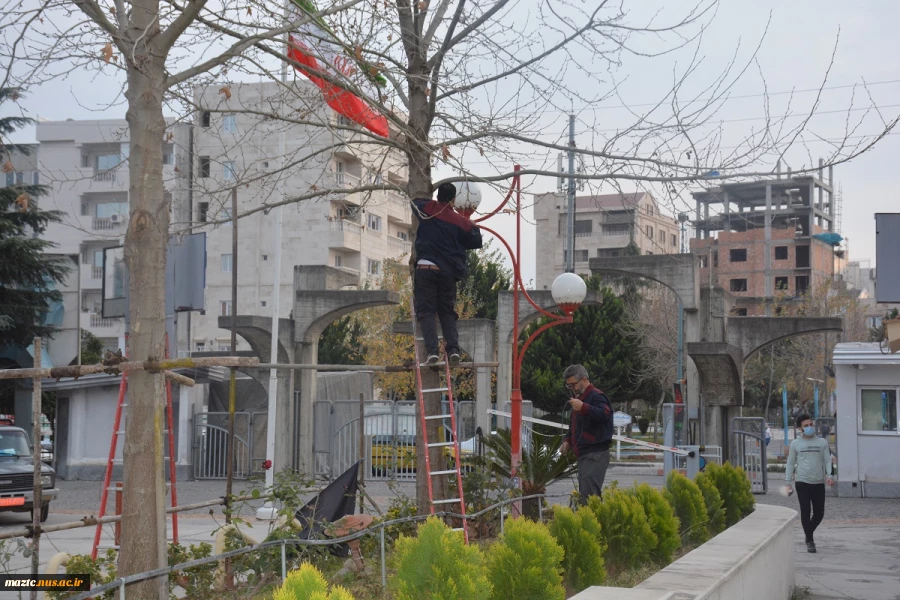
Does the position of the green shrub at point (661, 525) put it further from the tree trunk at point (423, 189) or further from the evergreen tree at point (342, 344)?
the evergreen tree at point (342, 344)

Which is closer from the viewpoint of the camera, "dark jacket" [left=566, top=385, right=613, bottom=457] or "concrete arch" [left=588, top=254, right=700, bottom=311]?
"dark jacket" [left=566, top=385, right=613, bottom=457]

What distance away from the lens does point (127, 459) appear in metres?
7.62

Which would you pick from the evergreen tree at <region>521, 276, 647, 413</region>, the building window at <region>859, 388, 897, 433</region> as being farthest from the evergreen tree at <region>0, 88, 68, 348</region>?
the building window at <region>859, 388, 897, 433</region>

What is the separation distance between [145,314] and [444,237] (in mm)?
3392

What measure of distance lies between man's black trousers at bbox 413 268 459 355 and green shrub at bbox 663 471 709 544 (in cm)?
281

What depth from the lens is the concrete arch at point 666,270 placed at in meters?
Result: 26.5

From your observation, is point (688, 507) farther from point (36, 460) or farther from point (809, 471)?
point (36, 460)

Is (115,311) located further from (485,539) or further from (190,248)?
(485,539)

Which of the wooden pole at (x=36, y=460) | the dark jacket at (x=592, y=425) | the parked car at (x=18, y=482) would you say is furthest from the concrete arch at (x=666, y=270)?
the wooden pole at (x=36, y=460)

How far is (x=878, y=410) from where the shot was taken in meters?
26.2

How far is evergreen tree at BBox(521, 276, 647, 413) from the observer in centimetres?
4834

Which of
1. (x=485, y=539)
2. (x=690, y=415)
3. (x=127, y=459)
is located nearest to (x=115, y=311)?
(x=690, y=415)

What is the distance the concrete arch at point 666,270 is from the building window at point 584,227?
285 ft

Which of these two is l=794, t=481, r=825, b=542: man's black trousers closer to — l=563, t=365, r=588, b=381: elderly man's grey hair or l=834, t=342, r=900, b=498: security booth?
l=563, t=365, r=588, b=381: elderly man's grey hair
